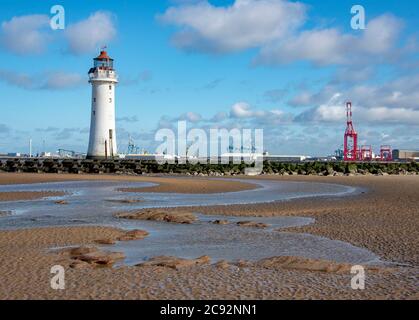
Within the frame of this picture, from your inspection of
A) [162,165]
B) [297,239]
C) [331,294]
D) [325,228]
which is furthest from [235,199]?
[162,165]

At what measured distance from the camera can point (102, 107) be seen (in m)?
55.6

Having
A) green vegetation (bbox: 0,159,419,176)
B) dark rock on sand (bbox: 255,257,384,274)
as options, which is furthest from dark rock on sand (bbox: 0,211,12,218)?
green vegetation (bbox: 0,159,419,176)

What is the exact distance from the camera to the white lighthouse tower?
55.5 m

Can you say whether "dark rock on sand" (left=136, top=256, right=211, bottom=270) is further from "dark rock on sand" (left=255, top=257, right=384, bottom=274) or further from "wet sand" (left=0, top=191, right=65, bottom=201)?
"wet sand" (left=0, top=191, right=65, bottom=201)

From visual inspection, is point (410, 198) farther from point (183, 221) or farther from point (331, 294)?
point (331, 294)

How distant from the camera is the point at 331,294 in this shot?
24.7ft

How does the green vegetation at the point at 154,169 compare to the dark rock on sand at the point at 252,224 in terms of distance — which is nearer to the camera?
the dark rock on sand at the point at 252,224

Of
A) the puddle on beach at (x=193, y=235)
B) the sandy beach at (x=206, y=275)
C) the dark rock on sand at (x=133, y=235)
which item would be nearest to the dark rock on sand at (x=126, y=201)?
the puddle on beach at (x=193, y=235)

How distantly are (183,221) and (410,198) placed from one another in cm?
1147

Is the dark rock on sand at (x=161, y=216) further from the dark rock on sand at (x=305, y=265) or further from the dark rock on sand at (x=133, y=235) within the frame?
the dark rock on sand at (x=305, y=265)

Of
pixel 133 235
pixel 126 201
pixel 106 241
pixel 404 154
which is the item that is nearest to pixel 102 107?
pixel 126 201

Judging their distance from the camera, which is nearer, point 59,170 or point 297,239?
point 297,239

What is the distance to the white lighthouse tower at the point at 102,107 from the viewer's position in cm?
5553
